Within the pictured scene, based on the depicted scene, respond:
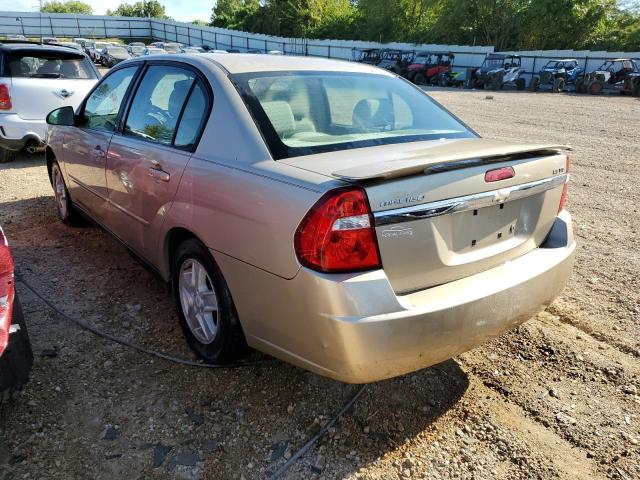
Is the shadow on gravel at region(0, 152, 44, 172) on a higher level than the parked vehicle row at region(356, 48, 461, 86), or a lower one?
lower

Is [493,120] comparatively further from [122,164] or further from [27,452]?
[27,452]

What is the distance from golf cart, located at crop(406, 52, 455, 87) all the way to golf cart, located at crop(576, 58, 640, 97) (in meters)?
7.42

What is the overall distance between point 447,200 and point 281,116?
1.03 meters

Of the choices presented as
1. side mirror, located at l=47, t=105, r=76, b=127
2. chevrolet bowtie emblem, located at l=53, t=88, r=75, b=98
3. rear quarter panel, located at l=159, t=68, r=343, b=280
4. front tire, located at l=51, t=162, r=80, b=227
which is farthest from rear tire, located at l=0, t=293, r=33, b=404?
chevrolet bowtie emblem, located at l=53, t=88, r=75, b=98

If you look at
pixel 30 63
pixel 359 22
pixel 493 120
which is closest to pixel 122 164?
pixel 30 63

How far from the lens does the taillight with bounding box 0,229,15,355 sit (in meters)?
2.17

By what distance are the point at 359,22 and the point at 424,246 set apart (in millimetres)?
64167

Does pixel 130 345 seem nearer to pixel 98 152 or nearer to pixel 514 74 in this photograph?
pixel 98 152

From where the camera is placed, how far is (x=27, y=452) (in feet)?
7.77

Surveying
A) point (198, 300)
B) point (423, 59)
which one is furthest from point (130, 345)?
point (423, 59)

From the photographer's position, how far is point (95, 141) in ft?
13.4

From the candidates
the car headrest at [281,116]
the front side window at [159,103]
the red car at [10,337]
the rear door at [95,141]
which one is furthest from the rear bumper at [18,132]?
the car headrest at [281,116]

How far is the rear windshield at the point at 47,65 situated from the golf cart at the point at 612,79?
2708 centimetres

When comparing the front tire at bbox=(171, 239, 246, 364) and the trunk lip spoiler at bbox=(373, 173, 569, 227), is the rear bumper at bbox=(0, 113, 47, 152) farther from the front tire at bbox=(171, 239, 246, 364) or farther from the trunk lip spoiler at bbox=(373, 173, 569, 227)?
the trunk lip spoiler at bbox=(373, 173, 569, 227)
